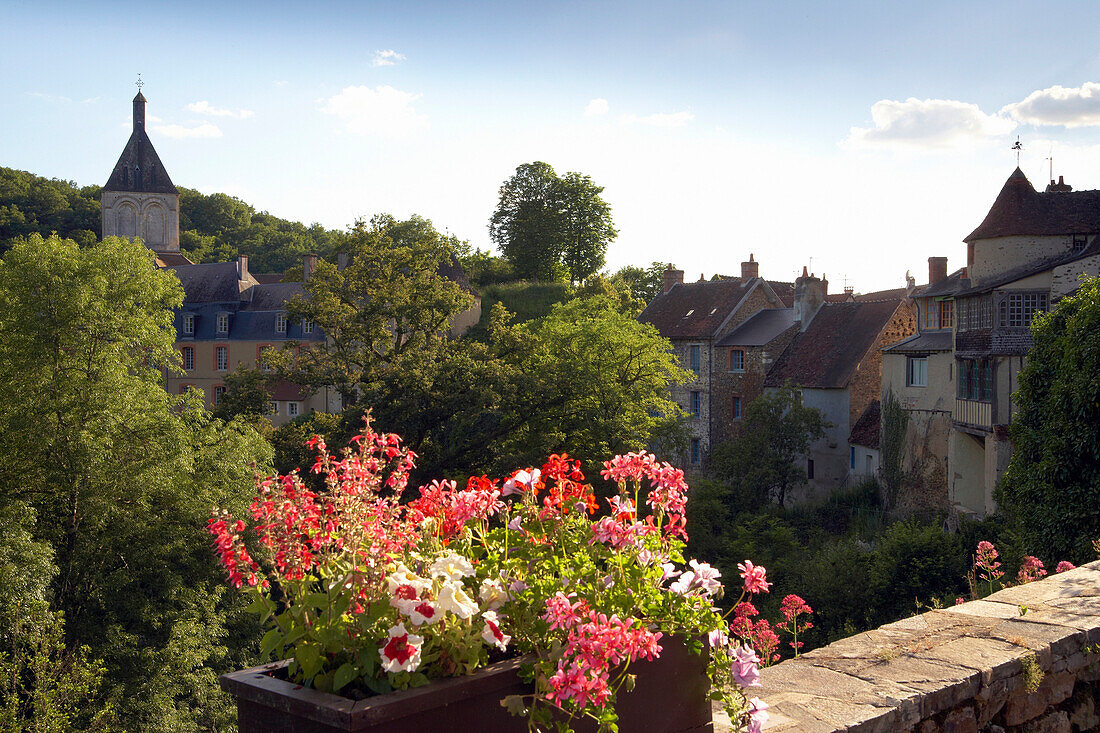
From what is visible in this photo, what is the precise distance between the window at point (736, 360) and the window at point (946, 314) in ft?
39.8

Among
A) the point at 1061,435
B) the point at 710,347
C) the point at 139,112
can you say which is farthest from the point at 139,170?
the point at 1061,435

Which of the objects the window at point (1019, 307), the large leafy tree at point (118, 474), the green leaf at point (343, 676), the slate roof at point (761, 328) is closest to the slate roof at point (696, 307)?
the slate roof at point (761, 328)

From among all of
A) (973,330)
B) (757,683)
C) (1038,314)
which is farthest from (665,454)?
(757,683)

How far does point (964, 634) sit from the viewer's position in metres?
4.64

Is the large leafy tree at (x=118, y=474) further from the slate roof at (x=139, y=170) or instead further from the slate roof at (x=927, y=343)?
the slate roof at (x=139, y=170)

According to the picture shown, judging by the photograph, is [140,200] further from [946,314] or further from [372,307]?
[946,314]

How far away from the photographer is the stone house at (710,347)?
42031 mm

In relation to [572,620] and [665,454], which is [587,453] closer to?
[665,454]

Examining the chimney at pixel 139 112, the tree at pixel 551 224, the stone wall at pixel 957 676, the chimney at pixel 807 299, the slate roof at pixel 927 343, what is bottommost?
the stone wall at pixel 957 676

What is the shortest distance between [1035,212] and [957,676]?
88.9ft

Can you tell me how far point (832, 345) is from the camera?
37094 millimetres

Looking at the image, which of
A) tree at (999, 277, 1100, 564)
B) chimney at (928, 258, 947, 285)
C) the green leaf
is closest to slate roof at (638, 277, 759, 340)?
chimney at (928, 258, 947, 285)

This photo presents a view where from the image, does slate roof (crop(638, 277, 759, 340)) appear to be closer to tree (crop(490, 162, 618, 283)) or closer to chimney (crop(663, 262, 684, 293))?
chimney (crop(663, 262, 684, 293))

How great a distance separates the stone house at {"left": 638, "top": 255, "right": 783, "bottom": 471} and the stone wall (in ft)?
118
